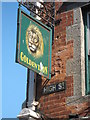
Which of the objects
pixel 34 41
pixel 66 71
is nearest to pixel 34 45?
pixel 34 41

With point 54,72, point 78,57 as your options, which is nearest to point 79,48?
point 78,57

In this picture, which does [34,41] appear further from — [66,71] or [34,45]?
[66,71]

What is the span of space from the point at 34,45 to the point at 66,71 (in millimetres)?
1402

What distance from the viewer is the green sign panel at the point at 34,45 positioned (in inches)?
522

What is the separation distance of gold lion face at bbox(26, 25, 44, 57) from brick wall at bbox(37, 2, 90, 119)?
855mm

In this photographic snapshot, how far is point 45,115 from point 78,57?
2.23m

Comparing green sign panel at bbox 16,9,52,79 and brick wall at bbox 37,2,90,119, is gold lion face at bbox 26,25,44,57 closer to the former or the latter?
green sign panel at bbox 16,9,52,79

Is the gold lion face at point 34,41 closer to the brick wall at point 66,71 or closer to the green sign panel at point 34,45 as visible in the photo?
the green sign panel at point 34,45

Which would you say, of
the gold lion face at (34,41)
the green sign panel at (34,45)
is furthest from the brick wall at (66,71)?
the gold lion face at (34,41)

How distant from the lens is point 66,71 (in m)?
14.0

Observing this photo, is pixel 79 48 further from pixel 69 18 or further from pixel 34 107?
pixel 34 107

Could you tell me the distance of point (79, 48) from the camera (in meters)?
14.0

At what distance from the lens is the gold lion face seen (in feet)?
44.9

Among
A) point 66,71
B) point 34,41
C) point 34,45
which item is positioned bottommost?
point 66,71
